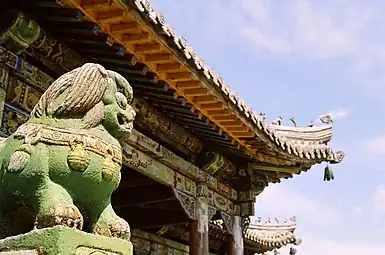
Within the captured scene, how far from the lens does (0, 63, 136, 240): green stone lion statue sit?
2.71 m

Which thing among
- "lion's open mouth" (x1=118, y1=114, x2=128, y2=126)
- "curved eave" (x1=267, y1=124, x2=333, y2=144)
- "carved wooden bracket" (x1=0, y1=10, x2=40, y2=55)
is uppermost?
"curved eave" (x1=267, y1=124, x2=333, y2=144)

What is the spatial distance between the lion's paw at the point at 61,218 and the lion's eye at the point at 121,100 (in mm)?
604

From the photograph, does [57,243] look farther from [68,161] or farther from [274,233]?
[274,233]

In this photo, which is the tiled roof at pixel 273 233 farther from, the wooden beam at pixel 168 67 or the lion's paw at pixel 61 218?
the lion's paw at pixel 61 218

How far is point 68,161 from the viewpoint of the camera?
2.73 meters

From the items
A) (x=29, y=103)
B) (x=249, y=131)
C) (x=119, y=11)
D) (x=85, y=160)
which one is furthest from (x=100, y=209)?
(x=249, y=131)

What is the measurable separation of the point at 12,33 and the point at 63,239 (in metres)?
2.75

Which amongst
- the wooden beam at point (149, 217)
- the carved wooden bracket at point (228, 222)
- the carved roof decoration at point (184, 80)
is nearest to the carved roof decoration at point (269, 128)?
the carved roof decoration at point (184, 80)

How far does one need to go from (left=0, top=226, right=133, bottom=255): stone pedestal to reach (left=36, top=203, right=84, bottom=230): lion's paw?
7 cm

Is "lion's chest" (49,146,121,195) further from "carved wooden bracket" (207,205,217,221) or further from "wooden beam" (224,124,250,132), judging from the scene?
"carved wooden bracket" (207,205,217,221)

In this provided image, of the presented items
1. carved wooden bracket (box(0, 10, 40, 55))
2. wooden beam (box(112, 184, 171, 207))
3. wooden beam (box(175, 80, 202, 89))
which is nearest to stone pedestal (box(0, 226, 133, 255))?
carved wooden bracket (box(0, 10, 40, 55))

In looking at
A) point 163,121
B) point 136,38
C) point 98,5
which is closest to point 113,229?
point 98,5

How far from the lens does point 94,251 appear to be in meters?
2.59

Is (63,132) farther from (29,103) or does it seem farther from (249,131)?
(249,131)
